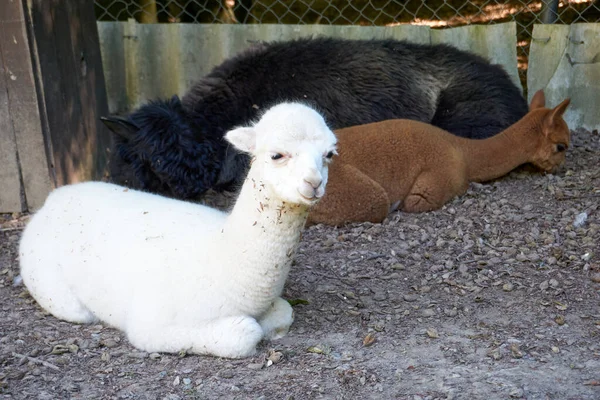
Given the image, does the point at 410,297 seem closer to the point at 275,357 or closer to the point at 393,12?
the point at 275,357

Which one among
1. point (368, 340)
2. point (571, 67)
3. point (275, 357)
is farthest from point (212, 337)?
point (571, 67)

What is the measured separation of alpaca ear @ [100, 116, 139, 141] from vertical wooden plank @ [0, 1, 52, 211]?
1.76ft

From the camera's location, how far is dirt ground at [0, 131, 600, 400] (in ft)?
10.9

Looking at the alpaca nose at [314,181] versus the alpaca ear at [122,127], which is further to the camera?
the alpaca ear at [122,127]

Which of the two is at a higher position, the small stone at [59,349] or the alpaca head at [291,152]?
the alpaca head at [291,152]

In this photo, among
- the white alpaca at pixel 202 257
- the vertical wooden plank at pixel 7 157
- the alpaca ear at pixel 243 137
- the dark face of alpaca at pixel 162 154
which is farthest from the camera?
the dark face of alpaca at pixel 162 154

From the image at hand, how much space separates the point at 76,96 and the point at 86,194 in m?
2.22

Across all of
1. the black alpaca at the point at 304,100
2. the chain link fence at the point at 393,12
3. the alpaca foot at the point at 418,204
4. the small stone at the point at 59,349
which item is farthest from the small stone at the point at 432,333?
the chain link fence at the point at 393,12

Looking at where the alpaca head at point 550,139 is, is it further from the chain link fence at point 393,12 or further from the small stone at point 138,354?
the small stone at point 138,354

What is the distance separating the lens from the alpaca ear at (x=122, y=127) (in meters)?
6.11

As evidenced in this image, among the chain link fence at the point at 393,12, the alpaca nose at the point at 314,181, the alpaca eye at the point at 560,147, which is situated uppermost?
the chain link fence at the point at 393,12

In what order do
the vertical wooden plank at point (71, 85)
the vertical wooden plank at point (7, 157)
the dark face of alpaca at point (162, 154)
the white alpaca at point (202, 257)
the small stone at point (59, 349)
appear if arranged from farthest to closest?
the dark face of alpaca at point (162, 154) < the vertical wooden plank at point (71, 85) < the vertical wooden plank at point (7, 157) < the small stone at point (59, 349) < the white alpaca at point (202, 257)

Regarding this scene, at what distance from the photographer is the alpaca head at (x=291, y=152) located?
3.18 m

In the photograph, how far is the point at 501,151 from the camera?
19.8 ft
